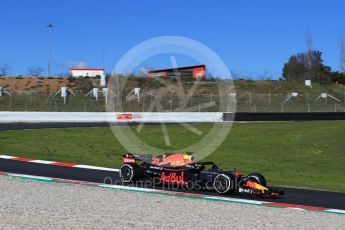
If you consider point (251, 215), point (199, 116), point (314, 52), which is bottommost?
point (251, 215)

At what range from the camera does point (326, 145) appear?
28.1 m

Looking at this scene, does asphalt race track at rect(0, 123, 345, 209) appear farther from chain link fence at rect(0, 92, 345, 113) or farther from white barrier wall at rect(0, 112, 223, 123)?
chain link fence at rect(0, 92, 345, 113)

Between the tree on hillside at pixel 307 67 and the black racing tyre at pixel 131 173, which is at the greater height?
the tree on hillside at pixel 307 67

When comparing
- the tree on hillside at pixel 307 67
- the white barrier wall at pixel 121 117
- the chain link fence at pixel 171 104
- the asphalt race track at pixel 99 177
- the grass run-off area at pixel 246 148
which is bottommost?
the asphalt race track at pixel 99 177

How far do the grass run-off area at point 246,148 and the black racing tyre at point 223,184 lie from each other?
5102 millimetres

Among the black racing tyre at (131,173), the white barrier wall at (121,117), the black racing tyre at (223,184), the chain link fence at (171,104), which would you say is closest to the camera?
the black racing tyre at (223,184)

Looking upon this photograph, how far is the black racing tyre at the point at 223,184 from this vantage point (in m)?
11.6

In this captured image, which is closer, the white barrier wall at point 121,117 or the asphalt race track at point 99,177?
the asphalt race track at point 99,177

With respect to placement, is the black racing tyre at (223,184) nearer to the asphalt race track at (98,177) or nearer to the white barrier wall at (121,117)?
the asphalt race track at (98,177)

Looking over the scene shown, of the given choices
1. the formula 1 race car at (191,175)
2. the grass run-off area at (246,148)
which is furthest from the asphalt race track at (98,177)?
the grass run-off area at (246,148)

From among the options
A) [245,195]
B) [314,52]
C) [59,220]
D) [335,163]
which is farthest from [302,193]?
[314,52]

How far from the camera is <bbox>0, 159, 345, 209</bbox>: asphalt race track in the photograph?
38.7 feet

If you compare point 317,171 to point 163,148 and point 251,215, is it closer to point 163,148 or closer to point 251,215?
point 163,148

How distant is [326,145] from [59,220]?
2185cm
